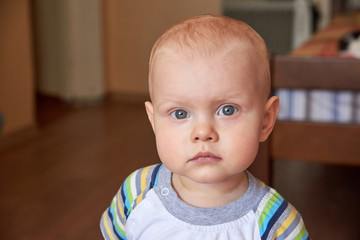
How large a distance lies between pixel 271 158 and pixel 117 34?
9.85 ft

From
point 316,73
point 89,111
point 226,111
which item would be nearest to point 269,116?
point 226,111

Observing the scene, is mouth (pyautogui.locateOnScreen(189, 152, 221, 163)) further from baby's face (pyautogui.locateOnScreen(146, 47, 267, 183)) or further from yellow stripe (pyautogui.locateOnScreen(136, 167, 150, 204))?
yellow stripe (pyautogui.locateOnScreen(136, 167, 150, 204))

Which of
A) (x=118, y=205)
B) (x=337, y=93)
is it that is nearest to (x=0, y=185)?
(x=337, y=93)

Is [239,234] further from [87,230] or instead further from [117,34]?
[117,34]

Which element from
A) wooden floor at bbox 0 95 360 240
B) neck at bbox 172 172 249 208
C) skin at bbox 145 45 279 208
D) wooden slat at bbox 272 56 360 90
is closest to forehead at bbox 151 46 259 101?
skin at bbox 145 45 279 208

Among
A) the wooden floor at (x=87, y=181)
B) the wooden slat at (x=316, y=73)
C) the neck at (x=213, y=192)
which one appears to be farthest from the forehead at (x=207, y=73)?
the wooden floor at (x=87, y=181)

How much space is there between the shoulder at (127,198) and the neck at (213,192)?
0.23ft

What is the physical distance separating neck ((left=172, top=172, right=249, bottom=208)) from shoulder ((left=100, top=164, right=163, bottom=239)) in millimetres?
69

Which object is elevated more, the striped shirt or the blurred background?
the striped shirt

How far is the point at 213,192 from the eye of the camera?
0.88 meters

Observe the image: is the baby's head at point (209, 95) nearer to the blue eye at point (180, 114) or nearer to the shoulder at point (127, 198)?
the blue eye at point (180, 114)

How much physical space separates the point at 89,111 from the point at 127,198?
11.5ft

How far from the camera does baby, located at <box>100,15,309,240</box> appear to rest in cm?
79

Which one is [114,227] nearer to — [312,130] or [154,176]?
[154,176]
